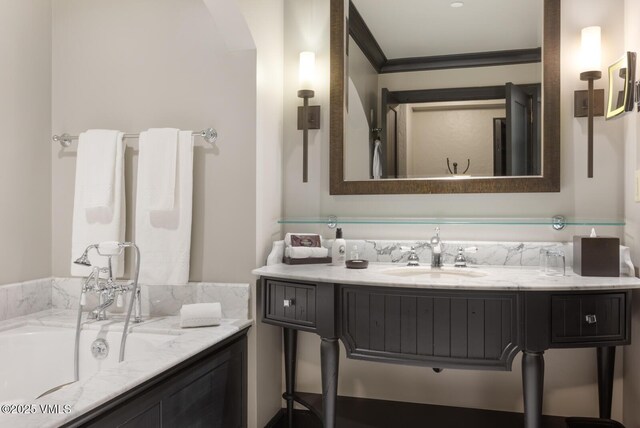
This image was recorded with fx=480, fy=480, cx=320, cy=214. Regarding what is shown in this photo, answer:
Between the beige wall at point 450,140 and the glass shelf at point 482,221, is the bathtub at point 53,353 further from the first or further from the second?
the beige wall at point 450,140

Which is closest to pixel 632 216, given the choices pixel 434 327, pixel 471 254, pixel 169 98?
pixel 471 254

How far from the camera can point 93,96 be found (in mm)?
2434

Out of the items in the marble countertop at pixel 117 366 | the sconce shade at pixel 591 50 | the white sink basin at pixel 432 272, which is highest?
the sconce shade at pixel 591 50

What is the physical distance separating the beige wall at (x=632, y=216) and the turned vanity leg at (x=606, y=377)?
84mm

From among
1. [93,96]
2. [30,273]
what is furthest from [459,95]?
[30,273]

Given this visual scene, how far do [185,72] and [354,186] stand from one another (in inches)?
39.4

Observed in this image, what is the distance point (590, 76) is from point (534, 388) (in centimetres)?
139

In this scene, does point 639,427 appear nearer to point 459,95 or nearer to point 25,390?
point 459,95

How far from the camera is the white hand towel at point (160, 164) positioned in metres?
2.20

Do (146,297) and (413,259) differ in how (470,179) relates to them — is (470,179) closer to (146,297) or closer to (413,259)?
(413,259)

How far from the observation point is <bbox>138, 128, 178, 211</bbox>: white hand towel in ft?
7.22

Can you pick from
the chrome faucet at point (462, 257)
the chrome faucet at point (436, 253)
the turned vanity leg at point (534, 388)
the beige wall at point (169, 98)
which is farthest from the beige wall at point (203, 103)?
the turned vanity leg at point (534, 388)

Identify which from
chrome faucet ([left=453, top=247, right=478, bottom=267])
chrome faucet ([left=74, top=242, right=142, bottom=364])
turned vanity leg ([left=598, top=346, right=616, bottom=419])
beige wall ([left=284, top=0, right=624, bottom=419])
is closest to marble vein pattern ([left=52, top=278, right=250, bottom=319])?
chrome faucet ([left=74, top=242, right=142, bottom=364])

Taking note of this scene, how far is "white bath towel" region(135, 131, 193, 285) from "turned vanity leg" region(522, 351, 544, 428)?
1.48 meters
